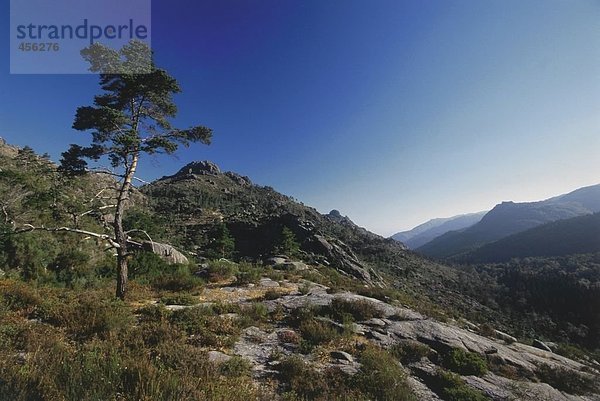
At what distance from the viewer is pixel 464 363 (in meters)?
7.94

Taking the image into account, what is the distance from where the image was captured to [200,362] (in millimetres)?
5715

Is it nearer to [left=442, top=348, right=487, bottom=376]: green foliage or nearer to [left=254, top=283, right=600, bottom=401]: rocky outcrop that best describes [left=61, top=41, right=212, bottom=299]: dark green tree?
[left=254, top=283, right=600, bottom=401]: rocky outcrop

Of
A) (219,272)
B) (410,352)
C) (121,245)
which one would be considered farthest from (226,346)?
(219,272)

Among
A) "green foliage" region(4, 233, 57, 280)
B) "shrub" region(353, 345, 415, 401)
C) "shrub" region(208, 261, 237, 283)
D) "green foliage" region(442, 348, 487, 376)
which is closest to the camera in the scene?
"shrub" region(353, 345, 415, 401)

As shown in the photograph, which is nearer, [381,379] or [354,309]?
[381,379]

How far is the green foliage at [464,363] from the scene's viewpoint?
7789 millimetres

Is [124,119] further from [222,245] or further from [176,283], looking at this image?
[222,245]

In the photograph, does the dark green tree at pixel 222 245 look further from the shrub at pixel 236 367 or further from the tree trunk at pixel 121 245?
the shrub at pixel 236 367

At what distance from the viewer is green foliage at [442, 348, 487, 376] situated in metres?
7.79

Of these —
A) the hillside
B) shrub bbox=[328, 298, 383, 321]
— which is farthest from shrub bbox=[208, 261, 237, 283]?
shrub bbox=[328, 298, 383, 321]

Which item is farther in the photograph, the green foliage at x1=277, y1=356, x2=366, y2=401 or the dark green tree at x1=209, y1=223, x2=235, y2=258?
the dark green tree at x1=209, y1=223, x2=235, y2=258

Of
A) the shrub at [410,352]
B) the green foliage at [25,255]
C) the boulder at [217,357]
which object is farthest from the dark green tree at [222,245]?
the shrub at [410,352]

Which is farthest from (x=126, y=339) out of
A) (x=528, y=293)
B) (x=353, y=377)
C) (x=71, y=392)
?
(x=528, y=293)

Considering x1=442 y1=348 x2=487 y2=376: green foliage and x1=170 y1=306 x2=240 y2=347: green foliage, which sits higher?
x1=170 y1=306 x2=240 y2=347: green foliage
